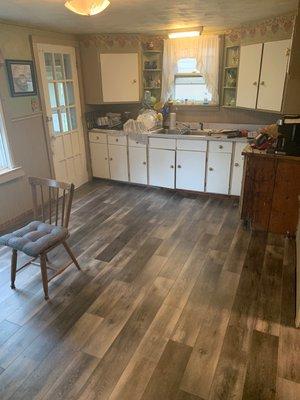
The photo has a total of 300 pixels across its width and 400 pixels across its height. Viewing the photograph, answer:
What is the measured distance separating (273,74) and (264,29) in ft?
1.76

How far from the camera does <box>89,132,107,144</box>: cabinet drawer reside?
459 centimetres

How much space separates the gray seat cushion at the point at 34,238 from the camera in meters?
2.24

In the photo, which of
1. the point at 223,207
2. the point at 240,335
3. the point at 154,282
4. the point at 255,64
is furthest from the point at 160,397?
the point at 255,64

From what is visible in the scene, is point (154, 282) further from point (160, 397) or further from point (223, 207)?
point (223, 207)

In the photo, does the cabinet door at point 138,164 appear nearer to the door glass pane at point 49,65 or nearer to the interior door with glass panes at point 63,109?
the interior door with glass panes at point 63,109

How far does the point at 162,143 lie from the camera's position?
420 centimetres

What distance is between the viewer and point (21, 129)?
354 cm

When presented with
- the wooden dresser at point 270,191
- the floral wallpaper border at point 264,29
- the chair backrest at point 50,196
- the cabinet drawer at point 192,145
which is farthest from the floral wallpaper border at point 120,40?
the chair backrest at point 50,196

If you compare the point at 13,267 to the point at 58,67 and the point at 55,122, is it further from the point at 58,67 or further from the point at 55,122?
the point at 58,67

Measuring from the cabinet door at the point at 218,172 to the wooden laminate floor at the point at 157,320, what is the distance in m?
0.79

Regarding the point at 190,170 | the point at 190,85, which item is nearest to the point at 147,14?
the point at 190,85

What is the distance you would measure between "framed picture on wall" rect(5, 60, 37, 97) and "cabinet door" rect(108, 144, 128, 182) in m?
1.38

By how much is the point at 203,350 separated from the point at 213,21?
3.34 m

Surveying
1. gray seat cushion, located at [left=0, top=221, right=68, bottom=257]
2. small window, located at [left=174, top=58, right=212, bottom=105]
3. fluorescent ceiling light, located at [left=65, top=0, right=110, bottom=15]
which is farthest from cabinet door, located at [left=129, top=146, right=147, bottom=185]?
fluorescent ceiling light, located at [left=65, top=0, right=110, bottom=15]
